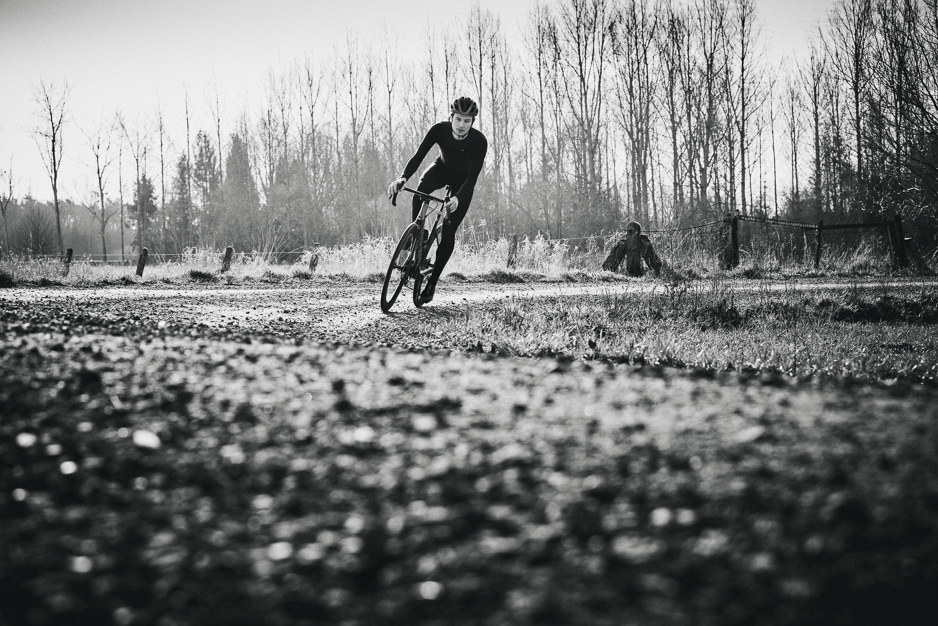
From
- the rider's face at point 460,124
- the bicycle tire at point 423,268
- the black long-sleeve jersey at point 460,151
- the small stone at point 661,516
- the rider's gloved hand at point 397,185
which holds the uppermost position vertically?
the rider's face at point 460,124

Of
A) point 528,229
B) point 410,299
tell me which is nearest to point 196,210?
point 528,229

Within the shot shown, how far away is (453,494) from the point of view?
127 cm

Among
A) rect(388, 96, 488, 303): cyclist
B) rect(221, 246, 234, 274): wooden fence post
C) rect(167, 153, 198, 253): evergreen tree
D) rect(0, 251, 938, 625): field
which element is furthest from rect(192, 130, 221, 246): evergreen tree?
rect(0, 251, 938, 625): field

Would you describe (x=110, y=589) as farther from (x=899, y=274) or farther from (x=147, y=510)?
(x=899, y=274)

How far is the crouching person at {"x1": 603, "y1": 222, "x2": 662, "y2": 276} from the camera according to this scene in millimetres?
15555

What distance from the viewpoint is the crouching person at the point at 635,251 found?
51.0ft

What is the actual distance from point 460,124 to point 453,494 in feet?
18.6

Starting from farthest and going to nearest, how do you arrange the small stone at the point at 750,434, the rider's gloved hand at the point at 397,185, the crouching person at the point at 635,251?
the crouching person at the point at 635,251
the rider's gloved hand at the point at 397,185
the small stone at the point at 750,434

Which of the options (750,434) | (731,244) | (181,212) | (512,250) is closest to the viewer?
(750,434)

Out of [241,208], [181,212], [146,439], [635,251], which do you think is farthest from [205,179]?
[146,439]

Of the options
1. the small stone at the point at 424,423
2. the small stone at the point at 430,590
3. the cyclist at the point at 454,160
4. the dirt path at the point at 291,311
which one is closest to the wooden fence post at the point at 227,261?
the dirt path at the point at 291,311

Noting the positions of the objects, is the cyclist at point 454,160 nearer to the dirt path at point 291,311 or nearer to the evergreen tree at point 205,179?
the dirt path at point 291,311

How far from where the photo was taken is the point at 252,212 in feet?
145

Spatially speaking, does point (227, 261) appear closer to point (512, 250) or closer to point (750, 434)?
point (512, 250)
